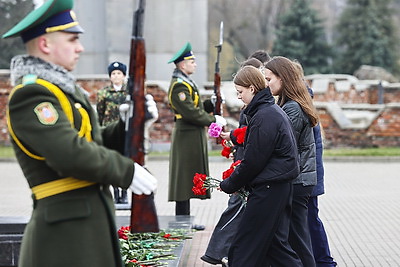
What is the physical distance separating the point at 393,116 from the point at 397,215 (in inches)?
356

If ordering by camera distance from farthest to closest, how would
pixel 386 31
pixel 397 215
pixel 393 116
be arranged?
pixel 386 31 < pixel 393 116 < pixel 397 215

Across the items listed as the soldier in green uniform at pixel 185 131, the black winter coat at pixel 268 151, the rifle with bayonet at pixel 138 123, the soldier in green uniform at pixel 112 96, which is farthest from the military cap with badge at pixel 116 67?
the rifle with bayonet at pixel 138 123

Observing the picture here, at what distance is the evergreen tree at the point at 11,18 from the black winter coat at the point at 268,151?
788 inches

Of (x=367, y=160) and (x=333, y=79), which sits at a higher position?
(x=333, y=79)

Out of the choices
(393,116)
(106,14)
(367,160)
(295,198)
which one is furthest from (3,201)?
(106,14)

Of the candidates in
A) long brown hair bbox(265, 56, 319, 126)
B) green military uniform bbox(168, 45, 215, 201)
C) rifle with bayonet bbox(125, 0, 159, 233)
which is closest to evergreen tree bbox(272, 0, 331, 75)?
green military uniform bbox(168, 45, 215, 201)

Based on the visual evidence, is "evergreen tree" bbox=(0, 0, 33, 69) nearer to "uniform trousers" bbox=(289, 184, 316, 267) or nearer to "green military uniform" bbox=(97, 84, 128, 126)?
"green military uniform" bbox=(97, 84, 128, 126)

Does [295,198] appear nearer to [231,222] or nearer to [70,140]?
[231,222]

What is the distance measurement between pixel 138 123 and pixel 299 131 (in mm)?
2428

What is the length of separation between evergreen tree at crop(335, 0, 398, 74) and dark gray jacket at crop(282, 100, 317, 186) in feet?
97.5

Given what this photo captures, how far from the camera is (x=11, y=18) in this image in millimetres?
24656

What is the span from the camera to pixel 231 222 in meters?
6.51

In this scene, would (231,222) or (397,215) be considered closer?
(231,222)

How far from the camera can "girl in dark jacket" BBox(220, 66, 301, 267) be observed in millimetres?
4984
